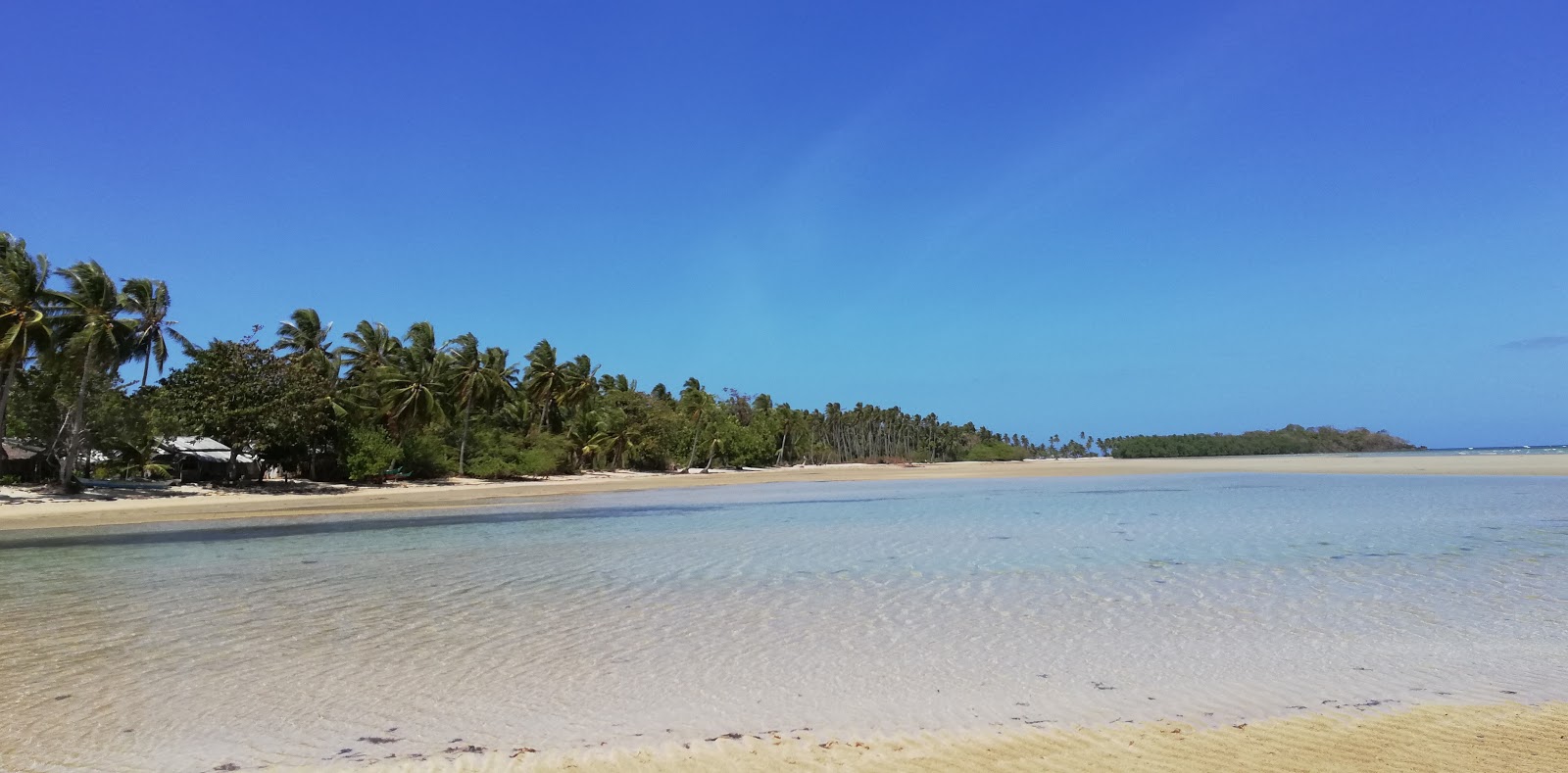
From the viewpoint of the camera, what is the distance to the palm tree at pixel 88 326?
104ft

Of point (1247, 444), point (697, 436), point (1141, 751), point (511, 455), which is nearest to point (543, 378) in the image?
point (511, 455)

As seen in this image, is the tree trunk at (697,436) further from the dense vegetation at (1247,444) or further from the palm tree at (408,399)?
Answer: the dense vegetation at (1247,444)

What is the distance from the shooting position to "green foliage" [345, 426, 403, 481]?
45.6 m

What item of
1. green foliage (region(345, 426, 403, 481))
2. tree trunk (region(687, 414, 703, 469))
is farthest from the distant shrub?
tree trunk (region(687, 414, 703, 469))

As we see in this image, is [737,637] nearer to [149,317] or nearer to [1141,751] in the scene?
[1141,751]

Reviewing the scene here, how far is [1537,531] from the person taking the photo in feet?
51.1

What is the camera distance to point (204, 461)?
45.1 meters

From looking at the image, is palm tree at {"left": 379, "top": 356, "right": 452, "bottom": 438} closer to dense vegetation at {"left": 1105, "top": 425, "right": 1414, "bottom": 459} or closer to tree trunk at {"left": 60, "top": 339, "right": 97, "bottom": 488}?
tree trunk at {"left": 60, "top": 339, "right": 97, "bottom": 488}

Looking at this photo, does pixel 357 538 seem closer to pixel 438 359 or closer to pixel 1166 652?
pixel 1166 652

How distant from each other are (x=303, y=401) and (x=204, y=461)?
31.1 feet

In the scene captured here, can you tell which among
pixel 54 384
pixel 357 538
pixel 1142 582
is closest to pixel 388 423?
pixel 54 384

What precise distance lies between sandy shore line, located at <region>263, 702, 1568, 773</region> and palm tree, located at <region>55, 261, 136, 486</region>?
35.2 m

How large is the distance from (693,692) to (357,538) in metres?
15.1

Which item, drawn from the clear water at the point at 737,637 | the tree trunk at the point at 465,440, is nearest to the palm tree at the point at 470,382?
the tree trunk at the point at 465,440
